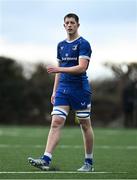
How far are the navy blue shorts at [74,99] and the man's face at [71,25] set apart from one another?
796 millimetres

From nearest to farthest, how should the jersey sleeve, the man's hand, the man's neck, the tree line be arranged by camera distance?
the man's hand → the jersey sleeve → the man's neck → the tree line

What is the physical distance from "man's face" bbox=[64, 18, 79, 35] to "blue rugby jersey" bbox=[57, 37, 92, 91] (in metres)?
0.14

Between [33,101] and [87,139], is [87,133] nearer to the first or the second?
[87,139]

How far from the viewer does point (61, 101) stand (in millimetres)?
9695

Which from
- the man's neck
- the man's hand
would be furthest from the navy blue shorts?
the man's neck

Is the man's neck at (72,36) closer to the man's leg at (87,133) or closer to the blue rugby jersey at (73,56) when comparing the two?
the blue rugby jersey at (73,56)

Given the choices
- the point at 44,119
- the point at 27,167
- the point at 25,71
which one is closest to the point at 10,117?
the point at 44,119

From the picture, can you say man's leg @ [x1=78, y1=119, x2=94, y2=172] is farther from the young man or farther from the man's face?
the man's face

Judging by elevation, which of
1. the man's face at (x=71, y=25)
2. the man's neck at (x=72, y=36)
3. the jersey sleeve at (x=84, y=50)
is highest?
the man's face at (x=71, y=25)

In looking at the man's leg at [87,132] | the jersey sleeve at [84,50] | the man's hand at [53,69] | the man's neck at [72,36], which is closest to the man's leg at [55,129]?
the man's leg at [87,132]

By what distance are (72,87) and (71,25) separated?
832 millimetres

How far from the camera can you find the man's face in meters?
9.55

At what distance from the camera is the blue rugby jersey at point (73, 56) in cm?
957

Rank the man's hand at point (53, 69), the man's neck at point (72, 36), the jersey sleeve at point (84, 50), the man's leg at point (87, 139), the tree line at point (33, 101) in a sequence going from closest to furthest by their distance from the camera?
the man's hand at point (53, 69), the jersey sleeve at point (84, 50), the man's neck at point (72, 36), the man's leg at point (87, 139), the tree line at point (33, 101)
